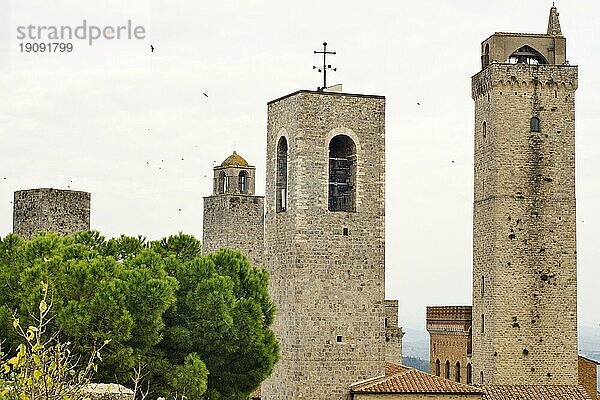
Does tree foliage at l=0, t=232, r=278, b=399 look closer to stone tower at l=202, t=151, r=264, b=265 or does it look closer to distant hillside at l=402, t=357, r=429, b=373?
stone tower at l=202, t=151, r=264, b=265

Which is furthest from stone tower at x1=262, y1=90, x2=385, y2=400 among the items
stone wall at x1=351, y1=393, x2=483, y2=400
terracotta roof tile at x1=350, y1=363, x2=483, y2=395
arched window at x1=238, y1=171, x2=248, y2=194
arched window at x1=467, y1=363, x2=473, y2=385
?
arched window at x1=238, y1=171, x2=248, y2=194

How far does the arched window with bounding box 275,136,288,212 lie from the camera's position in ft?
95.2

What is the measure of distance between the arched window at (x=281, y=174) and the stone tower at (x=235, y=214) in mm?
9835

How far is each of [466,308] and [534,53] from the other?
8.31m

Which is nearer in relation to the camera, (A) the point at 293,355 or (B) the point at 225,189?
(A) the point at 293,355

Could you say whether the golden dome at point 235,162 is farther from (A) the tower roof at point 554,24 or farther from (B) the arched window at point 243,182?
(A) the tower roof at point 554,24

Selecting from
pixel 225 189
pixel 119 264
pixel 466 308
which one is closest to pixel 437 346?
pixel 466 308

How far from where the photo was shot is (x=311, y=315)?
90.2ft

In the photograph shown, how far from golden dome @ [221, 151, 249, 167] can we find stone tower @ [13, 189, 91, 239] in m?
13.7

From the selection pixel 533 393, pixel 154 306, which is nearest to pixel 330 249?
pixel 154 306

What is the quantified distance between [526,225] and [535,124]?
3.07 m

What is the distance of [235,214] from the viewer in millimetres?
39719

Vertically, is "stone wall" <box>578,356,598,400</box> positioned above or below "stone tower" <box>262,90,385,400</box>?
below

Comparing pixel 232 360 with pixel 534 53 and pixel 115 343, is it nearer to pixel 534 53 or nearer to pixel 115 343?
pixel 115 343
